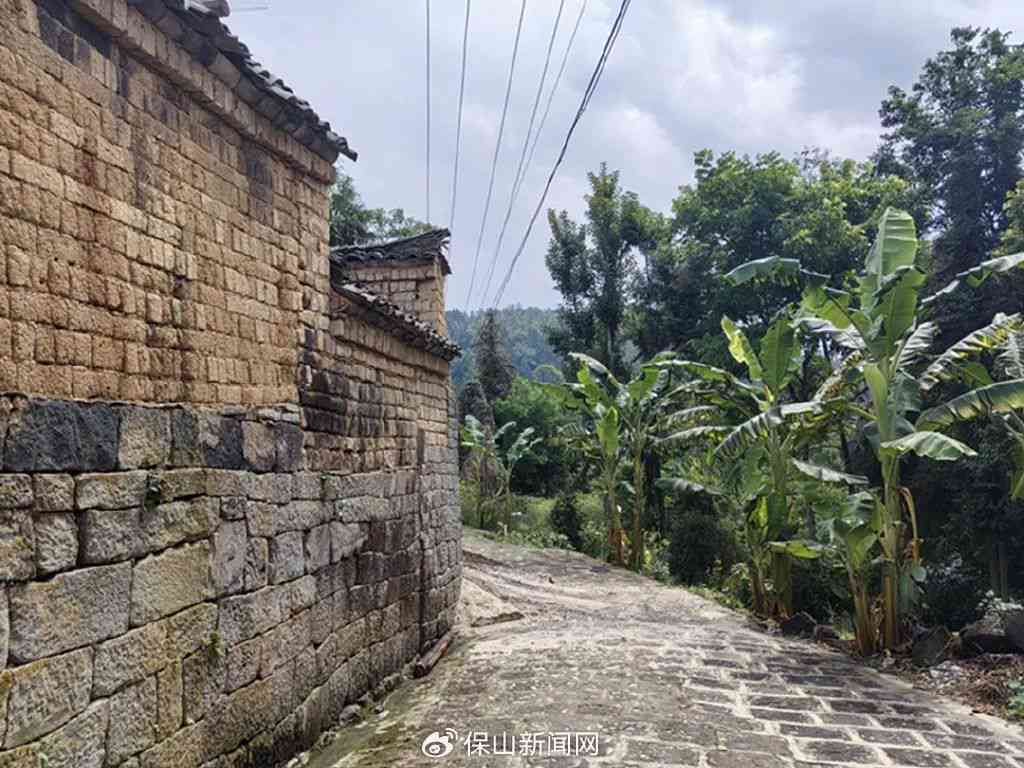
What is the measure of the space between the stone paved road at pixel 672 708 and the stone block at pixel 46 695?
79.0 inches

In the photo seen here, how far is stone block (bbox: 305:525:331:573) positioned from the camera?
4832 millimetres

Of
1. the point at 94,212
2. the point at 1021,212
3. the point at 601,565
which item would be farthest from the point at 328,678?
the point at 1021,212

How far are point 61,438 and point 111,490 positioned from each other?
337 millimetres

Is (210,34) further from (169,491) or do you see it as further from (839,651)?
(839,651)

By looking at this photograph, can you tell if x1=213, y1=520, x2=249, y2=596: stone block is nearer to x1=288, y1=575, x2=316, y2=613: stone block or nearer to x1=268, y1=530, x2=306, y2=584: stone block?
x1=268, y1=530, x2=306, y2=584: stone block

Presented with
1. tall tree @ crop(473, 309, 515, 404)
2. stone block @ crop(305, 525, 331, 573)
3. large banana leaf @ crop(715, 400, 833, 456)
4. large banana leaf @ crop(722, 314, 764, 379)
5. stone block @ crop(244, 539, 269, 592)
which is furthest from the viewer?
tall tree @ crop(473, 309, 515, 404)

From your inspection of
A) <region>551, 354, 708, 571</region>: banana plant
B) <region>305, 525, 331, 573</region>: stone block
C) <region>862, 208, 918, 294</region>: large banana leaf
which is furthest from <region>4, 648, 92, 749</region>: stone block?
<region>551, 354, 708, 571</region>: banana plant

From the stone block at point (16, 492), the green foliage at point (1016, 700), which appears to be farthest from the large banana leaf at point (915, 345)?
the stone block at point (16, 492)

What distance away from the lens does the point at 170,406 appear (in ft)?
11.5

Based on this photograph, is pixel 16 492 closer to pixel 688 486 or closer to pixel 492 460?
pixel 688 486

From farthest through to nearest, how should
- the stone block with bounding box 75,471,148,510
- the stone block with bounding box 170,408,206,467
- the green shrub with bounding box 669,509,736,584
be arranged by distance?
the green shrub with bounding box 669,509,736,584, the stone block with bounding box 170,408,206,467, the stone block with bounding box 75,471,148,510

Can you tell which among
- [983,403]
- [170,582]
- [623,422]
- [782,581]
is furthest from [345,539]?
[623,422]

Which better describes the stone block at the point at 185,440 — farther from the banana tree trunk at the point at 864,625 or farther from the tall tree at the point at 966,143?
the tall tree at the point at 966,143

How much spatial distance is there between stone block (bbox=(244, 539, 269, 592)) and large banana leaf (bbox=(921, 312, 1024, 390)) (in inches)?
232
